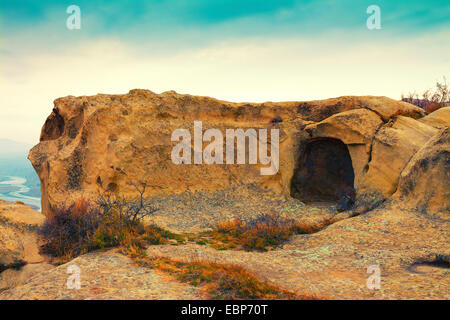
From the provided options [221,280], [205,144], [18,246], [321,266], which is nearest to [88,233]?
[18,246]

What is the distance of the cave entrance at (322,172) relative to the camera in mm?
15086

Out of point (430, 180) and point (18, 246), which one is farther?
point (430, 180)

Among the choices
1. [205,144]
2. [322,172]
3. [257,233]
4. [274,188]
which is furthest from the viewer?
[322,172]

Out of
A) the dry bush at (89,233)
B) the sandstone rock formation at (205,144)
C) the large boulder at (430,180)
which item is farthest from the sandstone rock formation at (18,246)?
the large boulder at (430,180)

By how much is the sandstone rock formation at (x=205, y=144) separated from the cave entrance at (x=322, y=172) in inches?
1.9

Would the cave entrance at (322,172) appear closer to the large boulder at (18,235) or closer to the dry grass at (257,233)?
the dry grass at (257,233)

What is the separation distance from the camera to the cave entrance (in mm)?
15086

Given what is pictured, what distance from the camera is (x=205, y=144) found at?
14.5m

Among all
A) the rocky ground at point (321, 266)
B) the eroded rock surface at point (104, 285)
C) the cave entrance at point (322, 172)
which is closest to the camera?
the eroded rock surface at point (104, 285)

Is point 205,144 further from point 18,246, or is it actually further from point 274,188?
point 18,246

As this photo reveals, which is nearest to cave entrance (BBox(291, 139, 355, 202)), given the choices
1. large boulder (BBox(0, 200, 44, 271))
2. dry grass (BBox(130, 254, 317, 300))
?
dry grass (BBox(130, 254, 317, 300))

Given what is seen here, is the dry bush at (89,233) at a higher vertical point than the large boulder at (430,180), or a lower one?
lower

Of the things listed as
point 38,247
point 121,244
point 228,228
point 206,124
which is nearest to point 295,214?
point 228,228

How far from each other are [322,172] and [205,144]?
625cm
